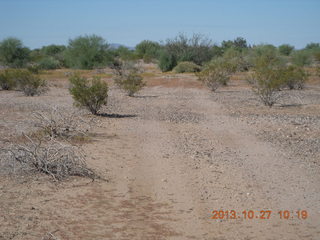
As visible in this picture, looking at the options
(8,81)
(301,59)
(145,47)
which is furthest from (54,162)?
(145,47)

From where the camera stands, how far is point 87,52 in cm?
6056

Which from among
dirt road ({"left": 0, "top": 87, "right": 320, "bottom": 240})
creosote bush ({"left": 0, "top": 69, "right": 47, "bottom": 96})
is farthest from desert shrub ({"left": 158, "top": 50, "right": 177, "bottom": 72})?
dirt road ({"left": 0, "top": 87, "right": 320, "bottom": 240})

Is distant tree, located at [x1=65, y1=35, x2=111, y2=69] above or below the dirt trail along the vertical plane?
above

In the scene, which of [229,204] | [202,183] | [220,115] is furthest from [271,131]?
[229,204]

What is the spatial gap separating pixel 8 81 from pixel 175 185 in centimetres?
2328

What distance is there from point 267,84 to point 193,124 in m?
7.14

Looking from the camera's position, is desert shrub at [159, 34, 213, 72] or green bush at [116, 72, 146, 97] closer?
green bush at [116, 72, 146, 97]

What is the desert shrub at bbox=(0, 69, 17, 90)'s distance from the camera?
2779 cm

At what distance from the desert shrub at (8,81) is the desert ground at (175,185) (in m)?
12.7
